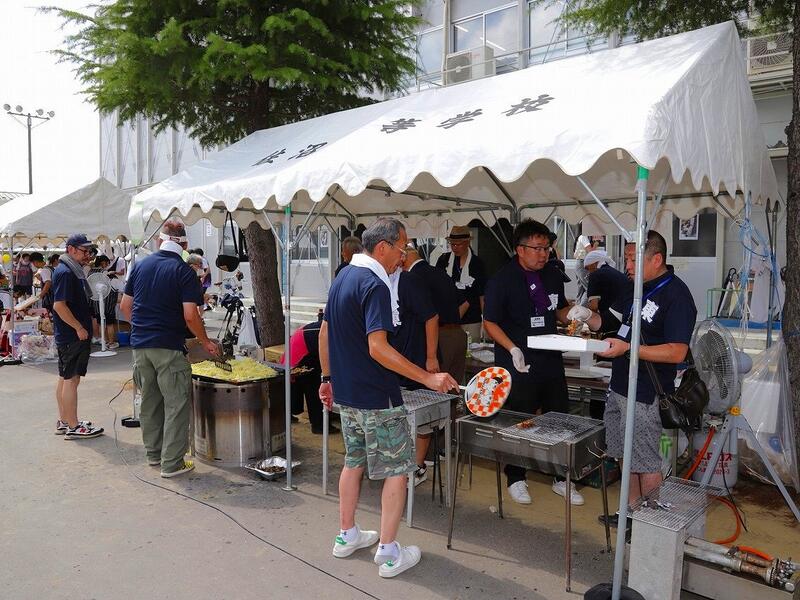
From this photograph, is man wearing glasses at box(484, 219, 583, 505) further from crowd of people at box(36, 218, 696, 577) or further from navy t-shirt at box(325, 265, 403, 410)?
navy t-shirt at box(325, 265, 403, 410)

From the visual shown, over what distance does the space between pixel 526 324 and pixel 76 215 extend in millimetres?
9853

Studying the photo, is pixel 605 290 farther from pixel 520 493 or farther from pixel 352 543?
pixel 352 543

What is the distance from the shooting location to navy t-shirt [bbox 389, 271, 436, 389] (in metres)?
4.65

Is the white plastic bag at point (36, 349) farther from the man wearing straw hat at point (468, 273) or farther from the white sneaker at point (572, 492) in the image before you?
the white sneaker at point (572, 492)

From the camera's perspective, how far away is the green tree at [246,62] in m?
7.99

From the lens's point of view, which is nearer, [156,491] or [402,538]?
[402,538]

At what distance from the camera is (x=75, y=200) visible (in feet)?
37.1

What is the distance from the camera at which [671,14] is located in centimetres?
594

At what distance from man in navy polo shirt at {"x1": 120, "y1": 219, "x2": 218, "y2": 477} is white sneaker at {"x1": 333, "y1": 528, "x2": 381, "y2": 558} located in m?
2.00

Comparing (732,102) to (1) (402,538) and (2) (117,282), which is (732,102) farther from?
(2) (117,282)

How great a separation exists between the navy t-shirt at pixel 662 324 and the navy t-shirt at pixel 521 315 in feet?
2.45

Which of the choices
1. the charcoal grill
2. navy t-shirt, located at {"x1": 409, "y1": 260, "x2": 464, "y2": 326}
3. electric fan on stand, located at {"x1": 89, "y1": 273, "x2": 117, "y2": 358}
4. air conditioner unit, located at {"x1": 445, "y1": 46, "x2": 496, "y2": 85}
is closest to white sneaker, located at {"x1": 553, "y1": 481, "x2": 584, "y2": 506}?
the charcoal grill

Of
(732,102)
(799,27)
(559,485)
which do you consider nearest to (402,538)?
(559,485)

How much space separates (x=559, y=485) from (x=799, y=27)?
403cm
